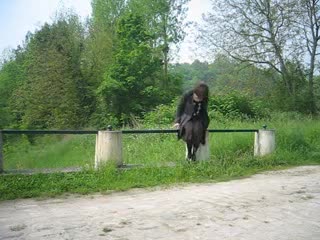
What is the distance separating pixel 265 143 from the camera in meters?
11.8

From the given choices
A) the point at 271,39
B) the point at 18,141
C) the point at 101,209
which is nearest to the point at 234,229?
the point at 101,209

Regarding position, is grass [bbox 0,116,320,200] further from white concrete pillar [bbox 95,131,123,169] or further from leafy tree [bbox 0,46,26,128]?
leafy tree [bbox 0,46,26,128]

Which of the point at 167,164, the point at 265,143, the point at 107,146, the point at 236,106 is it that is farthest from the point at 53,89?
the point at 107,146

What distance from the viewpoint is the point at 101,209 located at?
621cm

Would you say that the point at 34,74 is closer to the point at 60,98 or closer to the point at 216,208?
the point at 60,98

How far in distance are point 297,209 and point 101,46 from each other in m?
34.9

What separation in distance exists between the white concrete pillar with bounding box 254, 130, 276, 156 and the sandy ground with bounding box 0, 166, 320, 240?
372cm

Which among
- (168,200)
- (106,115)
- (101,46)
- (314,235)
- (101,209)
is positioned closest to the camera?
(314,235)

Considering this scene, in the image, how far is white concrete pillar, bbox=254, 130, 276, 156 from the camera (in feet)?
38.7

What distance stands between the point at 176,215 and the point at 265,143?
6575 millimetres

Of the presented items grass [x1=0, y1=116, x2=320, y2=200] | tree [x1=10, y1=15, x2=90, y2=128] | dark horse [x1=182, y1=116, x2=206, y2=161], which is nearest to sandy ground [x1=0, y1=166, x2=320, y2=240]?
grass [x1=0, y1=116, x2=320, y2=200]

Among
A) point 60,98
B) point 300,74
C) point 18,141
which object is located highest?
point 300,74

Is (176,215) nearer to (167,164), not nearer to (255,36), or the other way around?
(167,164)

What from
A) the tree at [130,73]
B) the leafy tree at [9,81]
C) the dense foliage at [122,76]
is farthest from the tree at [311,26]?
the leafy tree at [9,81]
